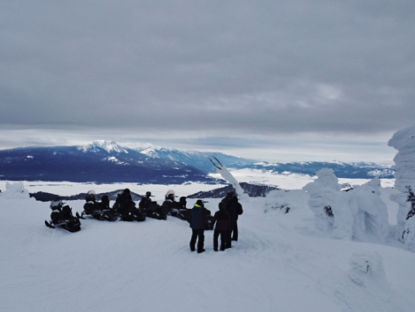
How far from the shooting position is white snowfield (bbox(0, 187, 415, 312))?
304 inches

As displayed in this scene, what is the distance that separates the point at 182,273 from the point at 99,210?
10213mm

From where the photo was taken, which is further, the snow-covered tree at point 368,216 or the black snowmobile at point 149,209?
the snow-covered tree at point 368,216

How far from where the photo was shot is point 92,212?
1827cm

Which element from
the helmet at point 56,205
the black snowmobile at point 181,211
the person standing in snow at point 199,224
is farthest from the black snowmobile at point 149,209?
the person standing in snow at point 199,224

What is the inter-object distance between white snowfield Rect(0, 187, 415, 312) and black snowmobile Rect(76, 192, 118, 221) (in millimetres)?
1298

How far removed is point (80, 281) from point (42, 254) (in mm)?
4182

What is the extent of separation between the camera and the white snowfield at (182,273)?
25.4 ft

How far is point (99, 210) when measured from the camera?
1830 centimetres

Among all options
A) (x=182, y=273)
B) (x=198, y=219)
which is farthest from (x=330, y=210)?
(x=182, y=273)

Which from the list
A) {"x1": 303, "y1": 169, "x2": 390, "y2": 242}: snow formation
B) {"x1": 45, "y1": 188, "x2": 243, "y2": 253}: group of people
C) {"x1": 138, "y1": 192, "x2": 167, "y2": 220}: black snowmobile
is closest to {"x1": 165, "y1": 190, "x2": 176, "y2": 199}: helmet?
{"x1": 45, "y1": 188, "x2": 243, "y2": 253}: group of people

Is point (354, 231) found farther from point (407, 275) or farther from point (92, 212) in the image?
point (92, 212)

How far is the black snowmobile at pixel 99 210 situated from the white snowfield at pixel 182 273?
4.26ft

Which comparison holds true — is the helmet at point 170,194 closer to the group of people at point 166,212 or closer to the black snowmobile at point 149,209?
Answer: the group of people at point 166,212

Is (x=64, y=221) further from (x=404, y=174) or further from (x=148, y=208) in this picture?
(x=404, y=174)
